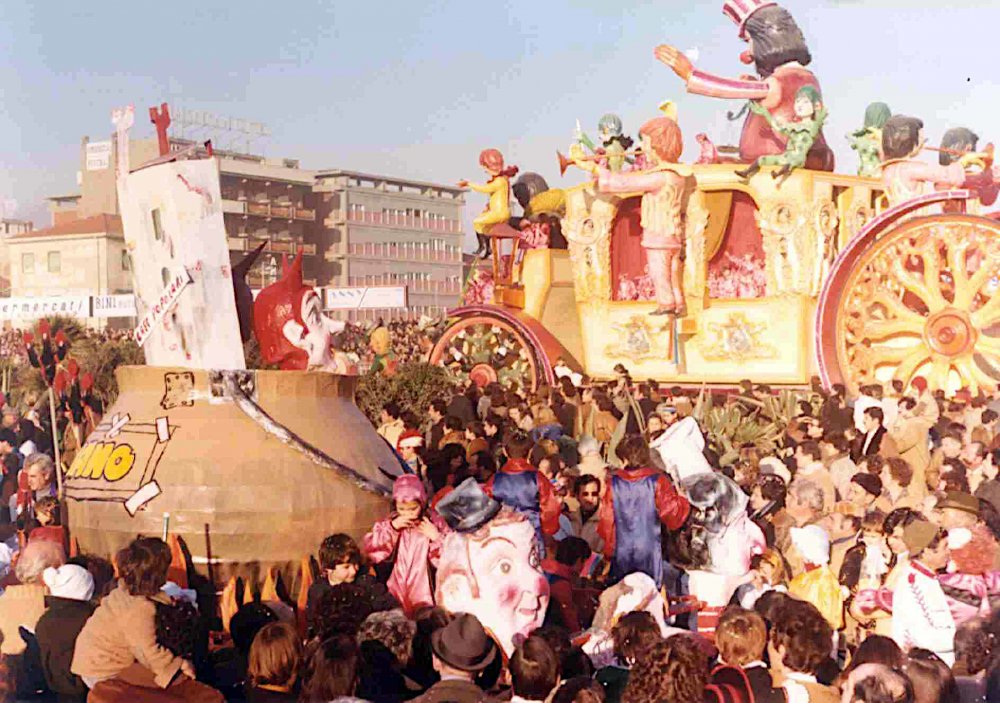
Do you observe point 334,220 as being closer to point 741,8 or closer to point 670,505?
point 741,8

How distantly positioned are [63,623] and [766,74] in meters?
5.87

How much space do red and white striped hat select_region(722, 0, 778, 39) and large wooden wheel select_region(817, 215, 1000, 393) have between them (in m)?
1.65

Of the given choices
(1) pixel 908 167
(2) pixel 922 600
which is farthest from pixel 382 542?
(1) pixel 908 167

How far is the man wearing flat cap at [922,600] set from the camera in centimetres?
526

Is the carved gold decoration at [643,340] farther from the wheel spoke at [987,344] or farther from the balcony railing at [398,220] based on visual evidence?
the wheel spoke at [987,344]

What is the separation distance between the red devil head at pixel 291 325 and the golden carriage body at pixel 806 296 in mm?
3129

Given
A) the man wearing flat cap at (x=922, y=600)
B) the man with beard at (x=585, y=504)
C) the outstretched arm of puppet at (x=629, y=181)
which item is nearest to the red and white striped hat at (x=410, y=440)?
the man with beard at (x=585, y=504)

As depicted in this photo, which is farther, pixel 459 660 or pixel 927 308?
pixel 927 308

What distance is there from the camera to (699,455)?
7055 mm

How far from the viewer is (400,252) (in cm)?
961

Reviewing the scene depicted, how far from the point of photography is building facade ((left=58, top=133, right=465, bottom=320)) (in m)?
8.63

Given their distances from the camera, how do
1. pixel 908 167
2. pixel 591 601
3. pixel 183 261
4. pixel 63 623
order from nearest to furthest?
1. pixel 63 623
2. pixel 591 601
3. pixel 183 261
4. pixel 908 167

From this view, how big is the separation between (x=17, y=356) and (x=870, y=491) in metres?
6.17

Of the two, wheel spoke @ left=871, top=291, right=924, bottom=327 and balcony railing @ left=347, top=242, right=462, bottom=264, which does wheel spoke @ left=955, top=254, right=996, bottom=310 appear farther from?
balcony railing @ left=347, top=242, right=462, bottom=264
